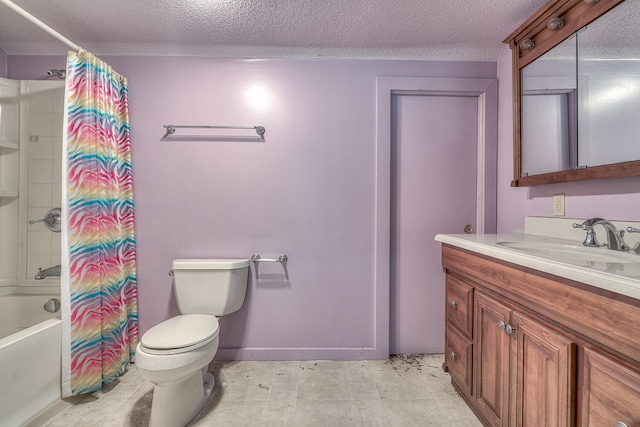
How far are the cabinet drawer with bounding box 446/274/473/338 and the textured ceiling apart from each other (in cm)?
150

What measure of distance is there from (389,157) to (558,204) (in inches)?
37.9

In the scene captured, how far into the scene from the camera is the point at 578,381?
788mm

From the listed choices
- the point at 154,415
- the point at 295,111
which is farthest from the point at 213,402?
the point at 295,111

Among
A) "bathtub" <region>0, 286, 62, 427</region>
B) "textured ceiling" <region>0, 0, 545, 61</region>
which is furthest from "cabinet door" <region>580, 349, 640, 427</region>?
"bathtub" <region>0, 286, 62, 427</region>

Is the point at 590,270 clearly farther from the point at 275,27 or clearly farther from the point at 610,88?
the point at 275,27

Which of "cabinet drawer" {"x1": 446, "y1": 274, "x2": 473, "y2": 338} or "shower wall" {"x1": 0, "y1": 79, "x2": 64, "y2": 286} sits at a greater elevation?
"shower wall" {"x1": 0, "y1": 79, "x2": 64, "y2": 286}

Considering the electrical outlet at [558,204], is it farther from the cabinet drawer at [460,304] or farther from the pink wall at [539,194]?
the cabinet drawer at [460,304]

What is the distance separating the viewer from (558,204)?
142cm

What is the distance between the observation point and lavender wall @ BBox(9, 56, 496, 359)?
6.09ft

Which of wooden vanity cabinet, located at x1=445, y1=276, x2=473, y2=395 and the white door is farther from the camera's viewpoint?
the white door

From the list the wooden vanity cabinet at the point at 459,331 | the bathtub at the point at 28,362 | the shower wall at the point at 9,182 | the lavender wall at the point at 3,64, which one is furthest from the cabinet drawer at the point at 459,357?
the lavender wall at the point at 3,64

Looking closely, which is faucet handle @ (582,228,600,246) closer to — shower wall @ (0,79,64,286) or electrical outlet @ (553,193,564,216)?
electrical outlet @ (553,193,564,216)

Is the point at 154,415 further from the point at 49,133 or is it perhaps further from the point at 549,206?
the point at 549,206

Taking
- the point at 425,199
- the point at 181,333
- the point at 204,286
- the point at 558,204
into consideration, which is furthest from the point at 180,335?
the point at 558,204
